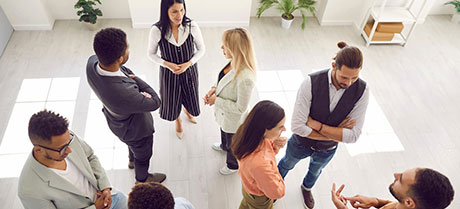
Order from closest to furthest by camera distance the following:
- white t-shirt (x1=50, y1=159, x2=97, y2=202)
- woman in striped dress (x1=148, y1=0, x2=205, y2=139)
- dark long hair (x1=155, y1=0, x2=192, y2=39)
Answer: white t-shirt (x1=50, y1=159, x2=97, y2=202)
dark long hair (x1=155, y1=0, x2=192, y2=39)
woman in striped dress (x1=148, y1=0, x2=205, y2=139)

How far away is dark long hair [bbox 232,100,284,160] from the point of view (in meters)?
1.93

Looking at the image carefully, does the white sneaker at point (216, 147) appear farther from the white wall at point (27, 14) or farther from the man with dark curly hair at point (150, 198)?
the white wall at point (27, 14)

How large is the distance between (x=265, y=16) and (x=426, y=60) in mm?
2611

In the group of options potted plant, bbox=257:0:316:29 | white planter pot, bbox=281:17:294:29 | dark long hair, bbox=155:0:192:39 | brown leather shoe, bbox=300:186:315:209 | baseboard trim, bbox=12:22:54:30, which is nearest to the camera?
dark long hair, bbox=155:0:192:39

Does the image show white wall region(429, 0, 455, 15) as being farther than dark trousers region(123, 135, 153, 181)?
Yes

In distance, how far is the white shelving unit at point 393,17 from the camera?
489 centimetres

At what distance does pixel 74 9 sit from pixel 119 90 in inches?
145

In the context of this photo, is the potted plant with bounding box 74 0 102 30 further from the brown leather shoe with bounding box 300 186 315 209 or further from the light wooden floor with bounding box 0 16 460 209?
the brown leather shoe with bounding box 300 186 315 209

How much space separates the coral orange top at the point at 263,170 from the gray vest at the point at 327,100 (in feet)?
1.46

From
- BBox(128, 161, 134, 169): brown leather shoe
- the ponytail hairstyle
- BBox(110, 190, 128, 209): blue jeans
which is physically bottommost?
BBox(128, 161, 134, 169): brown leather shoe

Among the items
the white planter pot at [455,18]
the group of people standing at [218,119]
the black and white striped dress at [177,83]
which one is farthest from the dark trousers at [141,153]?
the white planter pot at [455,18]

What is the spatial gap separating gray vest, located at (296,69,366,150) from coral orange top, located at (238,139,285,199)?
1.46 ft

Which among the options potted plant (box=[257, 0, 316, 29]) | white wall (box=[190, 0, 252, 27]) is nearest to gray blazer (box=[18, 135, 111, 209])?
white wall (box=[190, 0, 252, 27])

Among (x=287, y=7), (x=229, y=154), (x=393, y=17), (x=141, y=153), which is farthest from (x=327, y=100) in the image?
(x=393, y=17)
